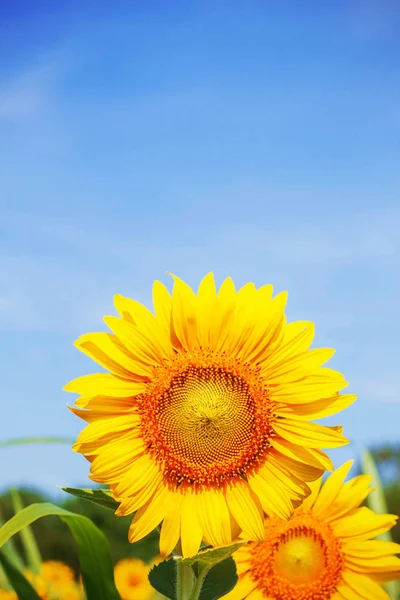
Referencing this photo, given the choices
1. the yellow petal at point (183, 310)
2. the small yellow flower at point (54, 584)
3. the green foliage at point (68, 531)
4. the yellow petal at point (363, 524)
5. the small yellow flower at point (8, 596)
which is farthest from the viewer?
the green foliage at point (68, 531)

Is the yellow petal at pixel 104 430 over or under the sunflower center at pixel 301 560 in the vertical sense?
over

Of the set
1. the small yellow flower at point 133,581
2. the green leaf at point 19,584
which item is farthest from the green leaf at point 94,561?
the small yellow flower at point 133,581

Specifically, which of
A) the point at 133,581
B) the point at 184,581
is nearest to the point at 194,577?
the point at 184,581

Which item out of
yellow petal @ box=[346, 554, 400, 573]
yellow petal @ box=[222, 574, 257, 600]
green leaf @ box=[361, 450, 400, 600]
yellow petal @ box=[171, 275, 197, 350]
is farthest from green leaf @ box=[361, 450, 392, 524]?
yellow petal @ box=[171, 275, 197, 350]

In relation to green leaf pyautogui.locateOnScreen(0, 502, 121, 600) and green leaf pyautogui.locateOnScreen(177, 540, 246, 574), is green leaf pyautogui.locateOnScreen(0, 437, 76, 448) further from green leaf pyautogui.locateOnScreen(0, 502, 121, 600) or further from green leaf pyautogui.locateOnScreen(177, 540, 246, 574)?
green leaf pyautogui.locateOnScreen(177, 540, 246, 574)

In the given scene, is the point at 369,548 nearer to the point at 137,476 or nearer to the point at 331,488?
the point at 331,488

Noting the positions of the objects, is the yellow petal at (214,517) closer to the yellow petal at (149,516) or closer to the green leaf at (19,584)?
the yellow petal at (149,516)

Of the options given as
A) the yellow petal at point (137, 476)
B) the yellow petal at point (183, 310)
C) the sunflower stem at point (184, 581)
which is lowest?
the sunflower stem at point (184, 581)

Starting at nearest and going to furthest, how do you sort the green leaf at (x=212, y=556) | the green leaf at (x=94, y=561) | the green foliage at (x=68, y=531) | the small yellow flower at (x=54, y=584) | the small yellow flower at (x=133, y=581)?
the green leaf at (x=212, y=556)
the green leaf at (x=94, y=561)
the small yellow flower at (x=54, y=584)
the small yellow flower at (x=133, y=581)
the green foliage at (x=68, y=531)
